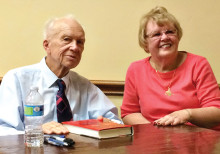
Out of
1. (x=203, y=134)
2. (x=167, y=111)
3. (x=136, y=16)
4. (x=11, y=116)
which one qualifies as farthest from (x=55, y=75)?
(x=136, y=16)

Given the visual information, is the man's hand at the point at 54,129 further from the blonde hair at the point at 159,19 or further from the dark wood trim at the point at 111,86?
the dark wood trim at the point at 111,86

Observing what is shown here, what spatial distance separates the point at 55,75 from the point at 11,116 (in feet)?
1.18

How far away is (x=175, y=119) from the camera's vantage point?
1804 millimetres

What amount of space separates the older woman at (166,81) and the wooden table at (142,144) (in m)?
0.55

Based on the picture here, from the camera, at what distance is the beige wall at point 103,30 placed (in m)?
2.69

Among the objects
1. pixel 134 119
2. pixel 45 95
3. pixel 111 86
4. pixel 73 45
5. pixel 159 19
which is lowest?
pixel 134 119

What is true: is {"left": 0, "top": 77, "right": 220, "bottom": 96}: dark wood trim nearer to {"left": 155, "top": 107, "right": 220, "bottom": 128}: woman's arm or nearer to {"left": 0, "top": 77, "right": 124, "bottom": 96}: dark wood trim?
{"left": 0, "top": 77, "right": 124, "bottom": 96}: dark wood trim

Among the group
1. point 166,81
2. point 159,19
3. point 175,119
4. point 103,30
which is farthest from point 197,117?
point 103,30

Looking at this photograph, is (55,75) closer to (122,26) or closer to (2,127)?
(2,127)

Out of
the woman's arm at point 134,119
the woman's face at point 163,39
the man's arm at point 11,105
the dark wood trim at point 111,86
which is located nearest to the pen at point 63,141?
the man's arm at point 11,105

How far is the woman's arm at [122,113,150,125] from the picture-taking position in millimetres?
2115

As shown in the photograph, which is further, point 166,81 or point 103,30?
point 103,30

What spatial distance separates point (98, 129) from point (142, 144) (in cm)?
18

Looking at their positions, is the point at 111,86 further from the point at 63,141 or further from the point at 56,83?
the point at 63,141
